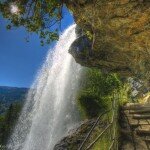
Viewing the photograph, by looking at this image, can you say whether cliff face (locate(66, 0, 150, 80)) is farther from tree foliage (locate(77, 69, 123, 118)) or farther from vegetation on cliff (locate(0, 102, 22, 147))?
vegetation on cliff (locate(0, 102, 22, 147))

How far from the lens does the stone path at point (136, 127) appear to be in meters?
9.13

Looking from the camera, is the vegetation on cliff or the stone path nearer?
the stone path

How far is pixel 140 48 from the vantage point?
1552 cm

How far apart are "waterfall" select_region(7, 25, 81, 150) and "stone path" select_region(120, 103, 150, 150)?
1497cm

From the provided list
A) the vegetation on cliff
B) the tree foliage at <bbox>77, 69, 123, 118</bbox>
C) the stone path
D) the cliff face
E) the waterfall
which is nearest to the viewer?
the stone path

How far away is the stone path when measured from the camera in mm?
9128

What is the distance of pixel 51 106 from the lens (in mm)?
33375

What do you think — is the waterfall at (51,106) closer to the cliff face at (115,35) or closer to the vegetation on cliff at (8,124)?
the vegetation on cliff at (8,124)

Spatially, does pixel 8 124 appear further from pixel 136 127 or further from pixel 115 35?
pixel 136 127

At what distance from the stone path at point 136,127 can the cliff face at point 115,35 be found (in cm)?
405

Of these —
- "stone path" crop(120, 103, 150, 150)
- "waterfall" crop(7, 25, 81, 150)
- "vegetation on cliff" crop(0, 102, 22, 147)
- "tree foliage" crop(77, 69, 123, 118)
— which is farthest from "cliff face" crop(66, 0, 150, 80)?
"vegetation on cliff" crop(0, 102, 22, 147)

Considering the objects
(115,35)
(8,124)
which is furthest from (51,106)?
(115,35)

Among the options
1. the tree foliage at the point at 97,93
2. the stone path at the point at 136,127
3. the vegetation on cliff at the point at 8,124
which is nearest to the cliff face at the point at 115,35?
the tree foliage at the point at 97,93

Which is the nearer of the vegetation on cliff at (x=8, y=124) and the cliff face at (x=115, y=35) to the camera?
the cliff face at (x=115, y=35)
